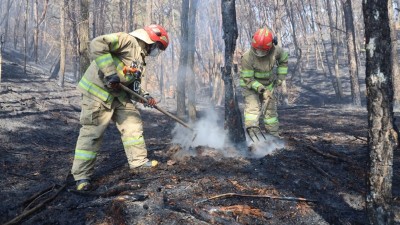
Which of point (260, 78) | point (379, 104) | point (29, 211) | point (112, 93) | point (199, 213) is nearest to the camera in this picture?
point (379, 104)

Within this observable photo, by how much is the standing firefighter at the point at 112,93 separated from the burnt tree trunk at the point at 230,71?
1.32m

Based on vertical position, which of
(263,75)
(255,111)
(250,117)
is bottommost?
(250,117)

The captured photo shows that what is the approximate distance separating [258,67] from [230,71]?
0.60m

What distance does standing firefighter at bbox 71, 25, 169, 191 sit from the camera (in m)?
4.11

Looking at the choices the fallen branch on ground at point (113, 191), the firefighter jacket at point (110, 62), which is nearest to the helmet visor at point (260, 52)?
the firefighter jacket at point (110, 62)

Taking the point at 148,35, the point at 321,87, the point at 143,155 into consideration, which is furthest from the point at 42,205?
the point at 321,87

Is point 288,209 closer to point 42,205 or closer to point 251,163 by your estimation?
point 251,163

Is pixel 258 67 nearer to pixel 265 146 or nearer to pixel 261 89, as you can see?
pixel 261 89

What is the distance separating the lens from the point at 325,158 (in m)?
5.02

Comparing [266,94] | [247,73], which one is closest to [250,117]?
[266,94]

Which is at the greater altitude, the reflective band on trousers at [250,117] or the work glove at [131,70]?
the work glove at [131,70]

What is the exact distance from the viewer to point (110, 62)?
4109 mm

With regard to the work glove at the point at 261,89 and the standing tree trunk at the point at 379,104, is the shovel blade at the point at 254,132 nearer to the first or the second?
the work glove at the point at 261,89

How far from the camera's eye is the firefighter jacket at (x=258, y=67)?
5.91m
